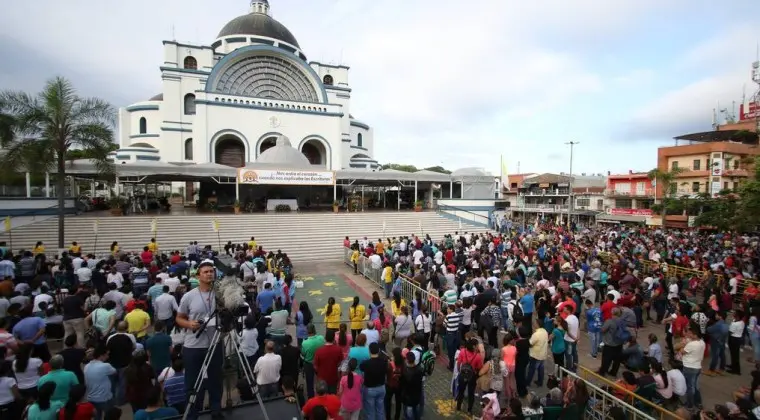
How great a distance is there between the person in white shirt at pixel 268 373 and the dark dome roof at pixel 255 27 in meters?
48.9

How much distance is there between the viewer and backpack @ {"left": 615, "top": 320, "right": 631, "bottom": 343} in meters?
6.23

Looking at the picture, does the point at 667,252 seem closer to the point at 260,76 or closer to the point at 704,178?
the point at 704,178

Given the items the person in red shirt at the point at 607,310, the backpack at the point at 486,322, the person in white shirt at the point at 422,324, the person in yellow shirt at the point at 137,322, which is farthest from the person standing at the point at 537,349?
the person in yellow shirt at the point at 137,322

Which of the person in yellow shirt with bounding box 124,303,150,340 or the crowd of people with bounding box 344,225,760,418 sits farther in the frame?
the person in yellow shirt with bounding box 124,303,150,340

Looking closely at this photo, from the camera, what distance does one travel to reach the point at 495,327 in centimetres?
705

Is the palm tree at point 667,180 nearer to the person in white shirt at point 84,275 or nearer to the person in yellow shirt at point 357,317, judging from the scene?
the person in yellow shirt at point 357,317

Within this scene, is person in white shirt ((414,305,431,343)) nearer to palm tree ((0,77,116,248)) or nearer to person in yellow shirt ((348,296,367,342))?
person in yellow shirt ((348,296,367,342))

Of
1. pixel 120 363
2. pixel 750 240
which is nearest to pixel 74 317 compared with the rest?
pixel 120 363

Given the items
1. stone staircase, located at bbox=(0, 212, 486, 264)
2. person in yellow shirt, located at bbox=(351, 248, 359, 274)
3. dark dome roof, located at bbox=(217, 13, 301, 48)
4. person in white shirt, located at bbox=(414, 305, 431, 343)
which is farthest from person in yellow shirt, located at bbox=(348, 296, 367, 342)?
dark dome roof, located at bbox=(217, 13, 301, 48)

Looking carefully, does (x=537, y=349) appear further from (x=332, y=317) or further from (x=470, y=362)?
(x=332, y=317)

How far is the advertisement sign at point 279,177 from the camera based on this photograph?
2312 cm

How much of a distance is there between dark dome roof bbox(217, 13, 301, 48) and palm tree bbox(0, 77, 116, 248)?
3502cm

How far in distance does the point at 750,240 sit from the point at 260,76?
133ft

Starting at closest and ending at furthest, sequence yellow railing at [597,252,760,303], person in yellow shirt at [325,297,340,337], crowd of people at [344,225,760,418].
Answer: crowd of people at [344,225,760,418]
person in yellow shirt at [325,297,340,337]
yellow railing at [597,252,760,303]
